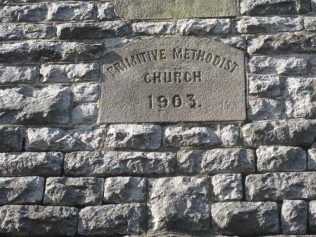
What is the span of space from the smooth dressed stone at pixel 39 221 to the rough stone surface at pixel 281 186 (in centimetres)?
102

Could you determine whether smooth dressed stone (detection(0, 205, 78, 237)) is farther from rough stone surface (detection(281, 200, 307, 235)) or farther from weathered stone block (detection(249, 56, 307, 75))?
weathered stone block (detection(249, 56, 307, 75))

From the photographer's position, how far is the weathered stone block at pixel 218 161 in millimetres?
3824

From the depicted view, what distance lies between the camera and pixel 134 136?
13.0 ft

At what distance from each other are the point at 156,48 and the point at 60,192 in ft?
3.70

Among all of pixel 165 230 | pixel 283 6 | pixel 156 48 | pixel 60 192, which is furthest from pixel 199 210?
pixel 283 6

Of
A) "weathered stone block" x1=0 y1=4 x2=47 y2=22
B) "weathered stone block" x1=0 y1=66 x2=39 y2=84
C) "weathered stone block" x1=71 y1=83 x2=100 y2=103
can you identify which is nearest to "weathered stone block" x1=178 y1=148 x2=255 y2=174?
"weathered stone block" x1=71 y1=83 x2=100 y2=103

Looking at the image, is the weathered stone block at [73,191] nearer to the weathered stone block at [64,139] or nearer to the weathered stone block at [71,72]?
the weathered stone block at [64,139]

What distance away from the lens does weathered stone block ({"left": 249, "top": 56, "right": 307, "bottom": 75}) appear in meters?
4.12

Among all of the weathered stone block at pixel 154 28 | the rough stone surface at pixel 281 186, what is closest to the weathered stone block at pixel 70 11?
the weathered stone block at pixel 154 28

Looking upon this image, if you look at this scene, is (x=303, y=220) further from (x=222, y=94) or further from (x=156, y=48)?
(x=156, y=48)

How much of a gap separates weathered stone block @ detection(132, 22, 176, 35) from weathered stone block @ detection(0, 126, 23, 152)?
3.30ft

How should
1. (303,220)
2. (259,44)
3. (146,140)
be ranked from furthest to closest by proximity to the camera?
1. (259,44)
2. (146,140)
3. (303,220)

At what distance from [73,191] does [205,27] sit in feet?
4.54

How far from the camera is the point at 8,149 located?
3982 mm
